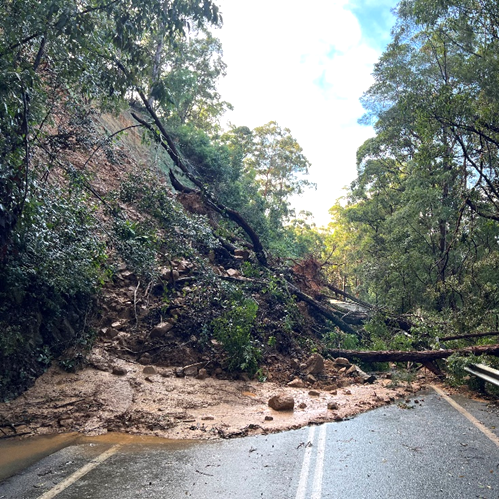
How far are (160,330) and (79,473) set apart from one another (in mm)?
5831

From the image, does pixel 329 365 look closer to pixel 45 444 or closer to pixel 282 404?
pixel 282 404

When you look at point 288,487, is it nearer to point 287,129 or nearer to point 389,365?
point 389,365

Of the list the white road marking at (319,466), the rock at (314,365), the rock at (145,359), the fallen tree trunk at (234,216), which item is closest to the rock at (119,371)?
the rock at (145,359)

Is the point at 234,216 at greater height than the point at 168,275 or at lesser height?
greater

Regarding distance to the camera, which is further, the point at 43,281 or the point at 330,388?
the point at 330,388

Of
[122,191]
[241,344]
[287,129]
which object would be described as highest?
[287,129]

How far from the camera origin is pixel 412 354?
35.0 feet

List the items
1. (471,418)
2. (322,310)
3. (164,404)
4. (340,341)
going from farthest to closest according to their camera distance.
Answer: (322,310), (340,341), (164,404), (471,418)

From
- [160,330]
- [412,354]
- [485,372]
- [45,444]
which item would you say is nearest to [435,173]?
[412,354]

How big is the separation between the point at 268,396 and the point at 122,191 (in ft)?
20.3

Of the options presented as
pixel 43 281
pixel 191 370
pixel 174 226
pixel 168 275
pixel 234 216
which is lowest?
pixel 191 370

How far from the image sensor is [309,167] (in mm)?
44875

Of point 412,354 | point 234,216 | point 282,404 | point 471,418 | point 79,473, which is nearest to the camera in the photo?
point 79,473

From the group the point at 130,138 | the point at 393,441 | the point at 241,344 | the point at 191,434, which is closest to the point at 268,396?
the point at 241,344
